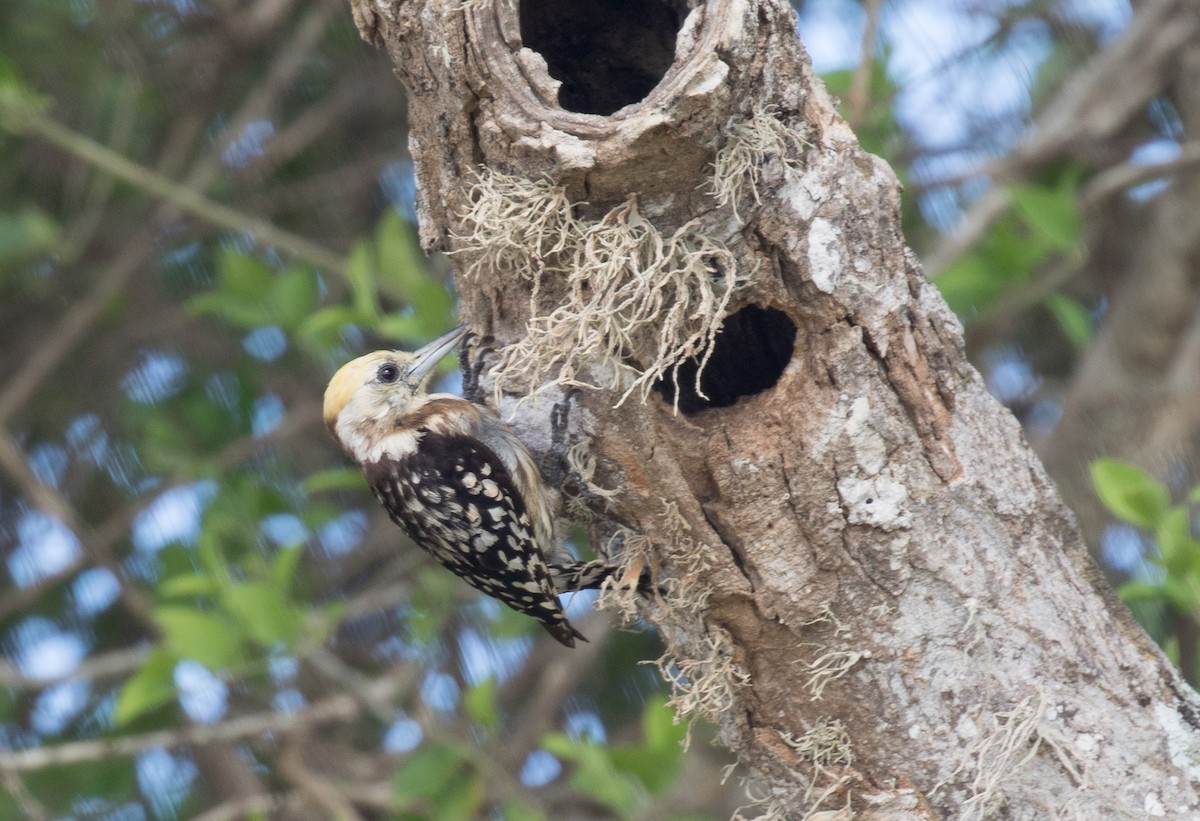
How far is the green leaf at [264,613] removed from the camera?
4.18 metres

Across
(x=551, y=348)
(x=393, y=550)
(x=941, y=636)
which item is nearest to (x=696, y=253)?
(x=551, y=348)

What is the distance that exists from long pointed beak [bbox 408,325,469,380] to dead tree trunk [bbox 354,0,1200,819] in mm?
692

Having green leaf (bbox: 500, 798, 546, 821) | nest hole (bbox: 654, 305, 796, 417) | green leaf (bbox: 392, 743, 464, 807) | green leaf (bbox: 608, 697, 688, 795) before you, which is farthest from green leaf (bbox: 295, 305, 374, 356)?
green leaf (bbox: 500, 798, 546, 821)

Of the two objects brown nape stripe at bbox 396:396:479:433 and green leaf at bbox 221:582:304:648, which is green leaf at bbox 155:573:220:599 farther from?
brown nape stripe at bbox 396:396:479:433

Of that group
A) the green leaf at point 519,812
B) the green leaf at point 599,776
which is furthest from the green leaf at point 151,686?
the green leaf at point 599,776

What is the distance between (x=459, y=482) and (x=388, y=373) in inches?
21.0

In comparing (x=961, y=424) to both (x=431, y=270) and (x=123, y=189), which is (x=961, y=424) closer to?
(x=431, y=270)

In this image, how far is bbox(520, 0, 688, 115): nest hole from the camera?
3248 millimetres

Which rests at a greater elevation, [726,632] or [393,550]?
[726,632]

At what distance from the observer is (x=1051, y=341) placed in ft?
19.7

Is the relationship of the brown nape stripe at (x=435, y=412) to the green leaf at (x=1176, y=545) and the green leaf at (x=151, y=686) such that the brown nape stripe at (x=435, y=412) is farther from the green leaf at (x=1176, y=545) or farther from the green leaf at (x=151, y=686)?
the green leaf at (x=1176, y=545)

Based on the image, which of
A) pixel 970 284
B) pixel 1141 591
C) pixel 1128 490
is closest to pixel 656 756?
pixel 1141 591

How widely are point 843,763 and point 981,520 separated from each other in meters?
0.60

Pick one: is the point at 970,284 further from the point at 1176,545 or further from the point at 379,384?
the point at 379,384
